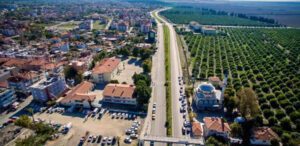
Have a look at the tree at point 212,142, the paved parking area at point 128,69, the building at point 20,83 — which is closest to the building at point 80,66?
the paved parking area at point 128,69

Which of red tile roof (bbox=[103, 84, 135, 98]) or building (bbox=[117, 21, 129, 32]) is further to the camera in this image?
building (bbox=[117, 21, 129, 32])

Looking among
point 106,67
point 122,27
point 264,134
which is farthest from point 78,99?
point 122,27

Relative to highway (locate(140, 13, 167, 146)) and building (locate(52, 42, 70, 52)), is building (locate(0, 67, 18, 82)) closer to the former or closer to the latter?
building (locate(52, 42, 70, 52))

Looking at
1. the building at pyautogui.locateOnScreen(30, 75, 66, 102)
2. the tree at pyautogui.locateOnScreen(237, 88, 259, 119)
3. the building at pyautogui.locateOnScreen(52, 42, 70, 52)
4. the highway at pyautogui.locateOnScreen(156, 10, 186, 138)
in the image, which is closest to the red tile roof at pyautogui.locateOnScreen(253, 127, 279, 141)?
the tree at pyautogui.locateOnScreen(237, 88, 259, 119)

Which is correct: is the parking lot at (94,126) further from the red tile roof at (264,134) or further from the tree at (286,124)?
the tree at (286,124)

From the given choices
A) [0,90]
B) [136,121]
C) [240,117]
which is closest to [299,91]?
[240,117]

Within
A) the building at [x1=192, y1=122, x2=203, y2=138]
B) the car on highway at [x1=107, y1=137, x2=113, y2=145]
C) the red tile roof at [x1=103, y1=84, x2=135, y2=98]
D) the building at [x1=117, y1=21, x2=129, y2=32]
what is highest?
the building at [x1=117, y1=21, x2=129, y2=32]

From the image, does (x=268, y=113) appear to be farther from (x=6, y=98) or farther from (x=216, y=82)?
(x=6, y=98)
